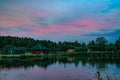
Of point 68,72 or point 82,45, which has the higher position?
point 82,45

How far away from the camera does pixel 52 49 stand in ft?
219

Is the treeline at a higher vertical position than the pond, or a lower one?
higher

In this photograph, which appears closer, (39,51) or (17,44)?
(39,51)

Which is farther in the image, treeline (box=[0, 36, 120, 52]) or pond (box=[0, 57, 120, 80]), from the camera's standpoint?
treeline (box=[0, 36, 120, 52])

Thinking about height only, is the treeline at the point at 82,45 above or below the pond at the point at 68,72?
above

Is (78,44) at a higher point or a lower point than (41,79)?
higher

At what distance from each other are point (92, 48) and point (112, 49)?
17.1 feet

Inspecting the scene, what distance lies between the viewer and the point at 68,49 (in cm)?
6994

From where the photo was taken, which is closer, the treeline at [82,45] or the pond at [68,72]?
the pond at [68,72]

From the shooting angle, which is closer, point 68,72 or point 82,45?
point 68,72

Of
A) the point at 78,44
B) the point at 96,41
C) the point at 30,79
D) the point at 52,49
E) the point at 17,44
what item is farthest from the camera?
the point at 78,44

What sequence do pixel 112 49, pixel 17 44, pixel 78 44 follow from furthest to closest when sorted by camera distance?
pixel 78 44 → pixel 17 44 → pixel 112 49

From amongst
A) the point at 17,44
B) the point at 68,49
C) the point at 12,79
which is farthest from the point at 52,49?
the point at 12,79

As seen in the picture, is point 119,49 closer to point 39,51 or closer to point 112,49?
point 112,49
